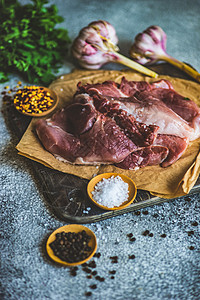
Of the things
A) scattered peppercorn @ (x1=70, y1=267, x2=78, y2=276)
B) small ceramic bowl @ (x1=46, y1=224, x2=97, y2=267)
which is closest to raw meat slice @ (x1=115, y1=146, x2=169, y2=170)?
small ceramic bowl @ (x1=46, y1=224, x2=97, y2=267)

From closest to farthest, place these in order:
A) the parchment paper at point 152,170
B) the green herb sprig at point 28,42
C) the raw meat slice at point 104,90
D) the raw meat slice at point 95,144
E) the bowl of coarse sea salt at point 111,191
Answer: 1. the bowl of coarse sea salt at point 111,191
2. the parchment paper at point 152,170
3. the raw meat slice at point 95,144
4. the raw meat slice at point 104,90
5. the green herb sprig at point 28,42

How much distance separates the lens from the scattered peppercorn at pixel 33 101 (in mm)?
3234

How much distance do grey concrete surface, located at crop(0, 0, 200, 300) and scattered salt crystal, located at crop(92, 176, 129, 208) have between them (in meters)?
0.15

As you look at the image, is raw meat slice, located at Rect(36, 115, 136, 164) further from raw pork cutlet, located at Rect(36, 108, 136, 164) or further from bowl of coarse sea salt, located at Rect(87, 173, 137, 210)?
bowl of coarse sea salt, located at Rect(87, 173, 137, 210)

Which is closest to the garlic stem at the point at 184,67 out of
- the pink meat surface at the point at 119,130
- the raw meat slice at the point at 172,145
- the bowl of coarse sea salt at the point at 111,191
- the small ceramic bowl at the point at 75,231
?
the pink meat surface at the point at 119,130

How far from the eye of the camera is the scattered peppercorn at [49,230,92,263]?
6.97ft

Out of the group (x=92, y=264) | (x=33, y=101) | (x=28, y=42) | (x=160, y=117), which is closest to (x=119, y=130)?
(x=160, y=117)

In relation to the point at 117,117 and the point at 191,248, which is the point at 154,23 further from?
the point at 191,248

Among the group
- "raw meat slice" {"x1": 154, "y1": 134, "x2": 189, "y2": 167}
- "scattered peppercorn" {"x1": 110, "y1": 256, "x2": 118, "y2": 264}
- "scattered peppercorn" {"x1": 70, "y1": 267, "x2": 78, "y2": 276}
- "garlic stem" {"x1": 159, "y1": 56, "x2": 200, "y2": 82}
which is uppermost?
"garlic stem" {"x1": 159, "y1": 56, "x2": 200, "y2": 82}

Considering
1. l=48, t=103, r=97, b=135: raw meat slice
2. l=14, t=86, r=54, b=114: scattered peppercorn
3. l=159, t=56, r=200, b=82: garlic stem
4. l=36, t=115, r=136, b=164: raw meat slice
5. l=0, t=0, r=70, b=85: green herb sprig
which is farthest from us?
l=159, t=56, r=200, b=82: garlic stem

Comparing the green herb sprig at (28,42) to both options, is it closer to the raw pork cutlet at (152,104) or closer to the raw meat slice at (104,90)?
the raw meat slice at (104,90)

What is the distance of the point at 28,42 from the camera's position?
152 inches

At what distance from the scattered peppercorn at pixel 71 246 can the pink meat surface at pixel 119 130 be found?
2.36 feet

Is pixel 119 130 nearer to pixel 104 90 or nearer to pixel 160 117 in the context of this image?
pixel 160 117
